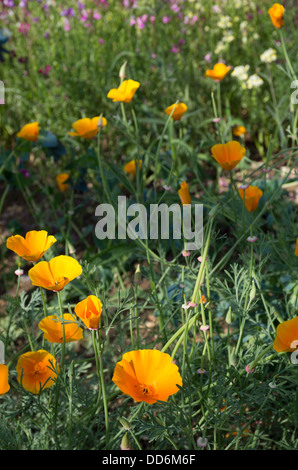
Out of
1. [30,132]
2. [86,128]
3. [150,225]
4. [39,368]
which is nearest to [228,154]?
[150,225]

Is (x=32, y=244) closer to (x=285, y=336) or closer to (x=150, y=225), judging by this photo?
(x=150, y=225)

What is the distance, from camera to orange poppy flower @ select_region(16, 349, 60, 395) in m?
0.99

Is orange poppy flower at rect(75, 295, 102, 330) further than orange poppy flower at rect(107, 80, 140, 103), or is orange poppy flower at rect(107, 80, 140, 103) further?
orange poppy flower at rect(107, 80, 140, 103)

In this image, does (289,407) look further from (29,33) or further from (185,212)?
(29,33)

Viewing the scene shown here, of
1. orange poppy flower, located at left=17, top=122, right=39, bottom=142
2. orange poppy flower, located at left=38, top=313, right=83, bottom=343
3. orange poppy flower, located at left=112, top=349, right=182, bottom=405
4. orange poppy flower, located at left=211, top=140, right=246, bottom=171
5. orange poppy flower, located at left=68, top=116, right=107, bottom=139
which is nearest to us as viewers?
orange poppy flower, located at left=112, top=349, right=182, bottom=405

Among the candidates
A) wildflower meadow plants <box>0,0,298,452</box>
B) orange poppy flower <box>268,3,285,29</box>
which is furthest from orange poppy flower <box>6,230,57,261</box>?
orange poppy flower <box>268,3,285,29</box>

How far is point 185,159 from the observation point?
2436mm

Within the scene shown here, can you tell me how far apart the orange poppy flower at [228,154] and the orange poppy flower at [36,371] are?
53cm

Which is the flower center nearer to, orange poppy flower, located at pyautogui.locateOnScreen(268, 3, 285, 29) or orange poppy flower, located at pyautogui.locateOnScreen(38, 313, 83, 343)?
orange poppy flower, located at pyautogui.locateOnScreen(38, 313, 83, 343)

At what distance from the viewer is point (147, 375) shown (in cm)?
86

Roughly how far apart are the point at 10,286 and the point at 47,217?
0.38 metres

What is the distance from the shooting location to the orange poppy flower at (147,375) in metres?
0.82

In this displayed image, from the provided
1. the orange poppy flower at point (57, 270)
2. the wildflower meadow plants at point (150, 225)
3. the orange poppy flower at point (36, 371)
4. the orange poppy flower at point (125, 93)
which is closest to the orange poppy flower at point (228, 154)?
the wildflower meadow plants at point (150, 225)
